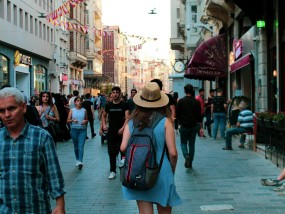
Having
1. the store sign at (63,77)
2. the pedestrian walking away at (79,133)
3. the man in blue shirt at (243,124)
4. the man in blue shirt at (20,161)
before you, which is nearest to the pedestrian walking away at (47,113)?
the pedestrian walking away at (79,133)

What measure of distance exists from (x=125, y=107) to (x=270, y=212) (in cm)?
415

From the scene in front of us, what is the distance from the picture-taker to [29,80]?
3903 cm

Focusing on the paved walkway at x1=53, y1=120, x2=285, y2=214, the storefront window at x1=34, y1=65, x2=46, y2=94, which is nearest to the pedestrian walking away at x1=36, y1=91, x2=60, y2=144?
the paved walkway at x1=53, y1=120, x2=285, y2=214

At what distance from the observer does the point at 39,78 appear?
141 ft

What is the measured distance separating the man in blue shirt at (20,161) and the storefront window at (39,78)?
37484 millimetres

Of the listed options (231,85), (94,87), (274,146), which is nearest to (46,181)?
(274,146)

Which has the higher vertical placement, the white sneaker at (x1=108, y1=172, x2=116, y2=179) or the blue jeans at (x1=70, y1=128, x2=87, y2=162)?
the blue jeans at (x1=70, y1=128, x2=87, y2=162)

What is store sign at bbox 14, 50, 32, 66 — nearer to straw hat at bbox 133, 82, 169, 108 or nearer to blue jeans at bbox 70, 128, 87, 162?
blue jeans at bbox 70, 128, 87, 162

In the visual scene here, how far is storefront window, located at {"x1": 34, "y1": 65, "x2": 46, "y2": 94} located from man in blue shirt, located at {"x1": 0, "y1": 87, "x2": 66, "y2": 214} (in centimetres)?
3748

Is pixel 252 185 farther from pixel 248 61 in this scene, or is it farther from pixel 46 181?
pixel 248 61

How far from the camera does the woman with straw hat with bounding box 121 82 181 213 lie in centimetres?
431

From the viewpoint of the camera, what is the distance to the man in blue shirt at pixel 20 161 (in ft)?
10.3

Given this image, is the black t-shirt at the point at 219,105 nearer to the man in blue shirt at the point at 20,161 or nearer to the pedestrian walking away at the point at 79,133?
the pedestrian walking away at the point at 79,133

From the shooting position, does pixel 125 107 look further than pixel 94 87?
No
